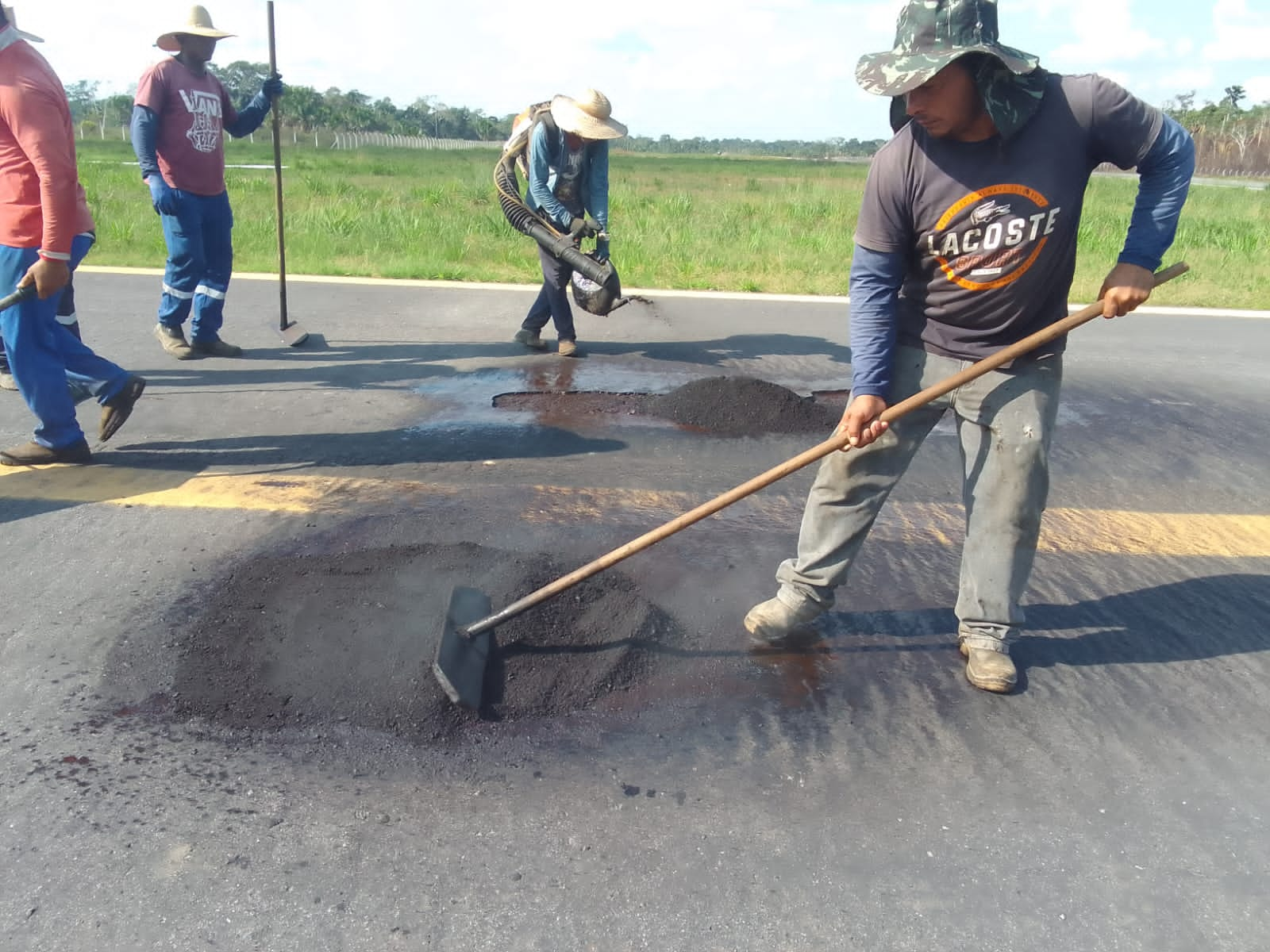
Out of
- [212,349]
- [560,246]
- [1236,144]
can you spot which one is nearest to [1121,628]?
[560,246]

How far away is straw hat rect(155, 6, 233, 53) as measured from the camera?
242 inches

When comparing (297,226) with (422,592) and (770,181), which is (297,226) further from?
(770,181)

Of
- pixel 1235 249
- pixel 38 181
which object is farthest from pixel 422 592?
pixel 1235 249

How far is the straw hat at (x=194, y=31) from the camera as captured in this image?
6.16 meters

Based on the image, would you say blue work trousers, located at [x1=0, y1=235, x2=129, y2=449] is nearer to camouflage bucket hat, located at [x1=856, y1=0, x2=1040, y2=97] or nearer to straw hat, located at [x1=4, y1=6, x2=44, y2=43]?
straw hat, located at [x1=4, y1=6, x2=44, y2=43]

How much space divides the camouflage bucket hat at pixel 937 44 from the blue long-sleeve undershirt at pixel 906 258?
45cm

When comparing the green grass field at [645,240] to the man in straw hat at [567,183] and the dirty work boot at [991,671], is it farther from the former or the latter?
the dirty work boot at [991,671]

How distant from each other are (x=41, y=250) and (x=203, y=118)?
259 cm

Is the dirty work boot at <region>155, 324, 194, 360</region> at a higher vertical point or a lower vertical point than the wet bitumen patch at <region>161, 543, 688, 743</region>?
higher

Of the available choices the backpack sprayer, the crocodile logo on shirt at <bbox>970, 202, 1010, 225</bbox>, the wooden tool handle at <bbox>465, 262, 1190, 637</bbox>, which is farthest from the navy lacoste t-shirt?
the backpack sprayer

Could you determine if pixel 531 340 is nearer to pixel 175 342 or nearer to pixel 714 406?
pixel 714 406

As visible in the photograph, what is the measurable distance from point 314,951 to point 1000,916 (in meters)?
1.39

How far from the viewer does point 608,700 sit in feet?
9.29

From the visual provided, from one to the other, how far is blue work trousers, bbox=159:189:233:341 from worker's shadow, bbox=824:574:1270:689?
4901 millimetres
